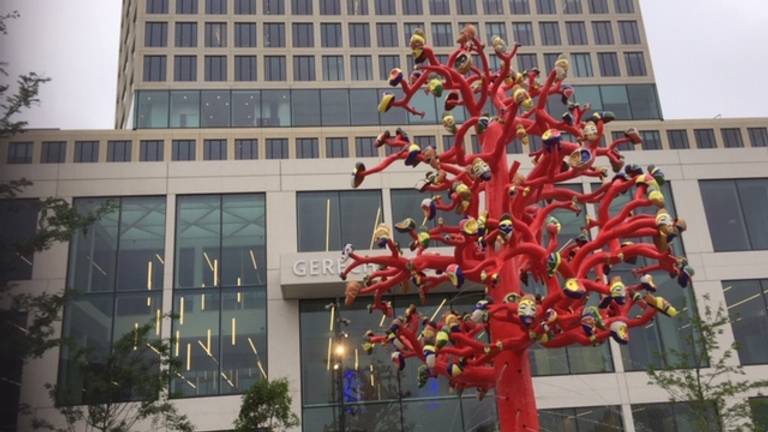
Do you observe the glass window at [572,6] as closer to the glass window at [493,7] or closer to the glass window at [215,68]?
the glass window at [493,7]

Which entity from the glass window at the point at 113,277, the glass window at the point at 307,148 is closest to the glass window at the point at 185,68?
the glass window at the point at 307,148

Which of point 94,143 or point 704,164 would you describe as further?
point 94,143

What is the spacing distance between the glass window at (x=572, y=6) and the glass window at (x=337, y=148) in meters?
25.0

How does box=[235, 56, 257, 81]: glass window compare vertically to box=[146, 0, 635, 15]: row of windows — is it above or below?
below

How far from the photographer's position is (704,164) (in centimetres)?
3312

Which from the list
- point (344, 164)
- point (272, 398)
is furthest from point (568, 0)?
point (272, 398)

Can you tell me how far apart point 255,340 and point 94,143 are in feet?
49.1

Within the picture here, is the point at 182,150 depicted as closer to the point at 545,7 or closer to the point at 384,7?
the point at 384,7

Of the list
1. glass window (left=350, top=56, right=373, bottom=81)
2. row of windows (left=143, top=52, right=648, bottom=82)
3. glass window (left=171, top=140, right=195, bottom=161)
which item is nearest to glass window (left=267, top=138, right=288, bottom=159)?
glass window (left=171, top=140, right=195, bottom=161)

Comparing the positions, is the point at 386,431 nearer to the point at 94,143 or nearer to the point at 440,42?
the point at 94,143

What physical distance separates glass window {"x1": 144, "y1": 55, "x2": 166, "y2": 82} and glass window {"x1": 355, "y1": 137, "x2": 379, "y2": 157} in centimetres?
1706

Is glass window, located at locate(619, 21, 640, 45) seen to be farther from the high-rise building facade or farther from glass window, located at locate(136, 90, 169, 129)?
glass window, located at locate(136, 90, 169, 129)

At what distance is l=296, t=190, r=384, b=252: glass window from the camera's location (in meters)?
30.2

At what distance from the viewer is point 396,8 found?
2223 inches
